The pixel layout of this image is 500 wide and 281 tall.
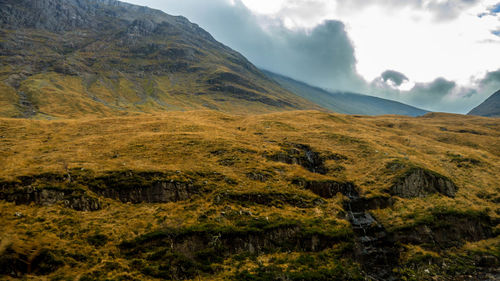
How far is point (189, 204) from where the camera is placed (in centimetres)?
2661

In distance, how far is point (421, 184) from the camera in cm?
3447

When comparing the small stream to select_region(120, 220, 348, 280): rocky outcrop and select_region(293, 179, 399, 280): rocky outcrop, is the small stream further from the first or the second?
select_region(120, 220, 348, 280): rocky outcrop

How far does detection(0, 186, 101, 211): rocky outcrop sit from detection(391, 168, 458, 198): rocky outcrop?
128 feet

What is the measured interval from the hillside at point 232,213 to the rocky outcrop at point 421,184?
0.18m

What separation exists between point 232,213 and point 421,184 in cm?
2955

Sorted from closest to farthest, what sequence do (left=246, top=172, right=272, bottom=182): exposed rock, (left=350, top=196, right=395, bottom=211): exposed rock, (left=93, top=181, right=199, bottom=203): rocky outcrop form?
(left=93, top=181, right=199, bottom=203): rocky outcrop < (left=350, top=196, right=395, bottom=211): exposed rock < (left=246, top=172, right=272, bottom=182): exposed rock

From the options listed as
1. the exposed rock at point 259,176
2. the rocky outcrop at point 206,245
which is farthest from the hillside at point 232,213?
the exposed rock at point 259,176

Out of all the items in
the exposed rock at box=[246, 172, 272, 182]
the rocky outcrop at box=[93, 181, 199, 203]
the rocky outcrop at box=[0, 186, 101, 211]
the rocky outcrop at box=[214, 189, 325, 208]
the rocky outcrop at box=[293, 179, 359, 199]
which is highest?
the rocky outcrop at box=[293, 179, 359, 199]

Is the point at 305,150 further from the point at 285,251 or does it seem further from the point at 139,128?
the point at 139,128

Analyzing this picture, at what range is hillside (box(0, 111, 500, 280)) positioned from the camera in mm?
19312

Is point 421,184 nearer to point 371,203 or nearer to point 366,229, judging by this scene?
point 371,203

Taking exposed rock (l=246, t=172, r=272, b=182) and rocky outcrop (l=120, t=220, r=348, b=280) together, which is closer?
rocky outcrop (l=120, t=220, r=348, b=280)

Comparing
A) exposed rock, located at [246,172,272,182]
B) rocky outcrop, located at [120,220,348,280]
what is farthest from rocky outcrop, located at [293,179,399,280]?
exposed rock, located at [246,172,272,182]

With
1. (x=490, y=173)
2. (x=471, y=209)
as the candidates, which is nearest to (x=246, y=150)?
(x=471, y=209)
